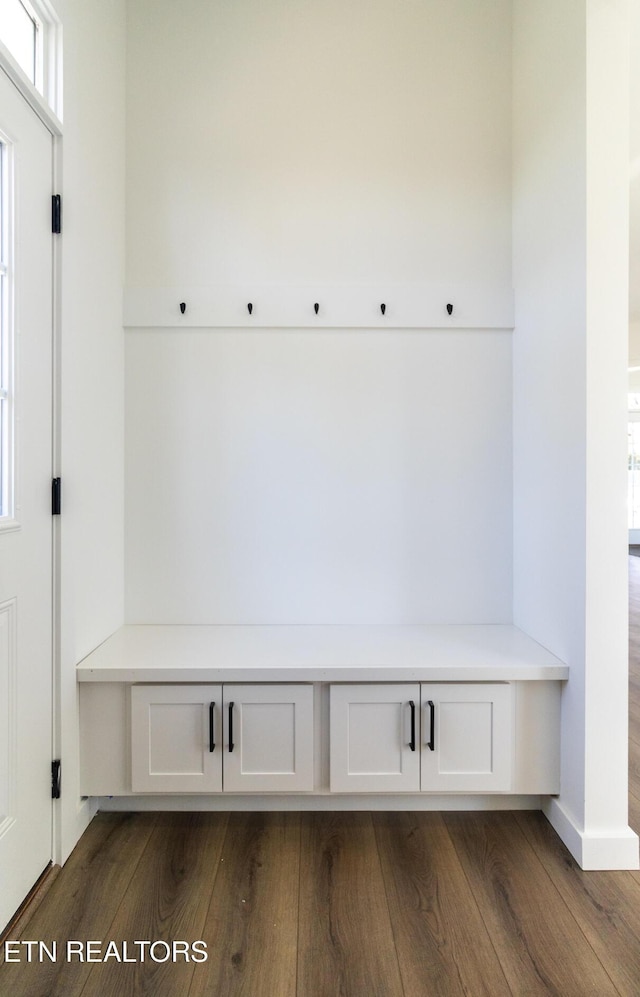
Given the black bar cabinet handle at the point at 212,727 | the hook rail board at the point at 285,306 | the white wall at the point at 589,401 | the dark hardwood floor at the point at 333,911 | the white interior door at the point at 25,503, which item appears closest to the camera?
the dark hardwood floor at the point at 333,911

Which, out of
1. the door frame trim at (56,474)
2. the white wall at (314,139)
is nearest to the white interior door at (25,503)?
the door frame trim at (56,474)

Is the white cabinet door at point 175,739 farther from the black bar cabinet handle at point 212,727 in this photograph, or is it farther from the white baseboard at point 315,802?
the white baseboard at point 315,802

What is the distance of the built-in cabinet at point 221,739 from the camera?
1.79 metres

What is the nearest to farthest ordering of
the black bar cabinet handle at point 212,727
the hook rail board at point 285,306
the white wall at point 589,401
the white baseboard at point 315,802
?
the white wall at point 589,401
the black bar cabinet handle at point 212,727
the white baseboard at point 315,802
the hook rail board at point 285,306

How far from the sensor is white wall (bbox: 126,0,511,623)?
2.21m

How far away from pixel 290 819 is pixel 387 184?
2577mm

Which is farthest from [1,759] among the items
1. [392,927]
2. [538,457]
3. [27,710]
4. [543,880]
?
[538,457]

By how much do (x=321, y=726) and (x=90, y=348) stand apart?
1607mm

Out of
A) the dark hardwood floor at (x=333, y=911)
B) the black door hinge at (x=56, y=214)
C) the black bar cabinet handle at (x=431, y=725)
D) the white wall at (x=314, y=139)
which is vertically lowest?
the dark hardwood floor at (x=333, y=911)

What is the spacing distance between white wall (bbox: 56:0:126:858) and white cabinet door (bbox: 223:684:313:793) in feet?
1.78

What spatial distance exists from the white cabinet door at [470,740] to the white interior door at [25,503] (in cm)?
125

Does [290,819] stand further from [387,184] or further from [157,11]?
[157,11]

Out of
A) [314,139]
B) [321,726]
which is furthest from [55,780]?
[314,139]

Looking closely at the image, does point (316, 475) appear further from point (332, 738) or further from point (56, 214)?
point (56, 214)
